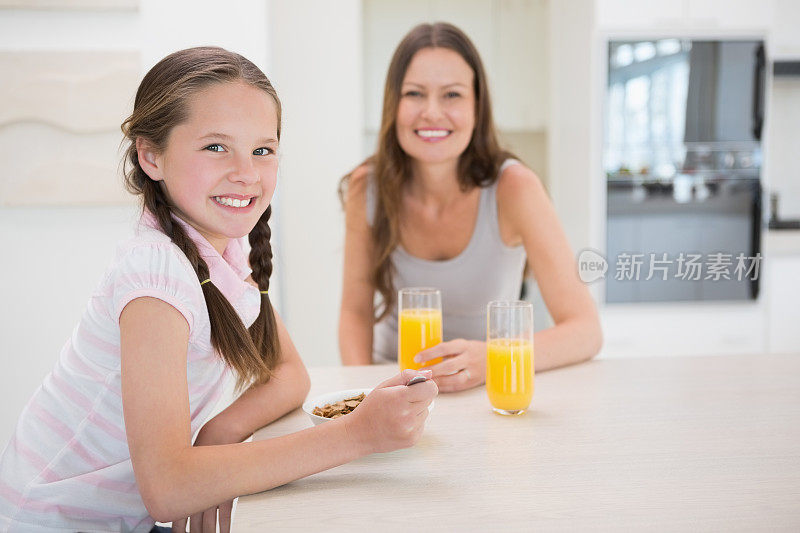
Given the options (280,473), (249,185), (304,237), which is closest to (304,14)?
(304,237)

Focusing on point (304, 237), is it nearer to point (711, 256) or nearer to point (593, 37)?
point (593, 37)

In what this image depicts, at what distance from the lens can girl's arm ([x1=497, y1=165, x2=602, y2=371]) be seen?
149 cm

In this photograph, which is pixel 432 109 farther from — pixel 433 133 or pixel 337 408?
pixel 337 408

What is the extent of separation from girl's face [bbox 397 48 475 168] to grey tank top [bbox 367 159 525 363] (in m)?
0.16

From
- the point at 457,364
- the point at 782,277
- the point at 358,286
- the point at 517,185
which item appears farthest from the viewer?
the point at 782,277

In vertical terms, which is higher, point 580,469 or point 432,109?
point 432,109

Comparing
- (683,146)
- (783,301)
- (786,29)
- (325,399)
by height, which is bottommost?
(783,301)

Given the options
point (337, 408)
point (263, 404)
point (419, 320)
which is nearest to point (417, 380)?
point (337, 408)

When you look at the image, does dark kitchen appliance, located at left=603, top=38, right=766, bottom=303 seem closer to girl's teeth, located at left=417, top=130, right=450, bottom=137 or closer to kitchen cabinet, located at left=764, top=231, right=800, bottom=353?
kitchen cabinet, located at left=764, top=231, right=800, bottom=353

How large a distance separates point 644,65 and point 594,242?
2.88 feet

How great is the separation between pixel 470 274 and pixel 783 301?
→ 245cm

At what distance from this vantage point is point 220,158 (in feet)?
3.42

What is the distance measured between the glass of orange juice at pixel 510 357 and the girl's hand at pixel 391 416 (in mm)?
258

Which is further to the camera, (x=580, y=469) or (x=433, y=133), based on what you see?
(x=433, y=133)
